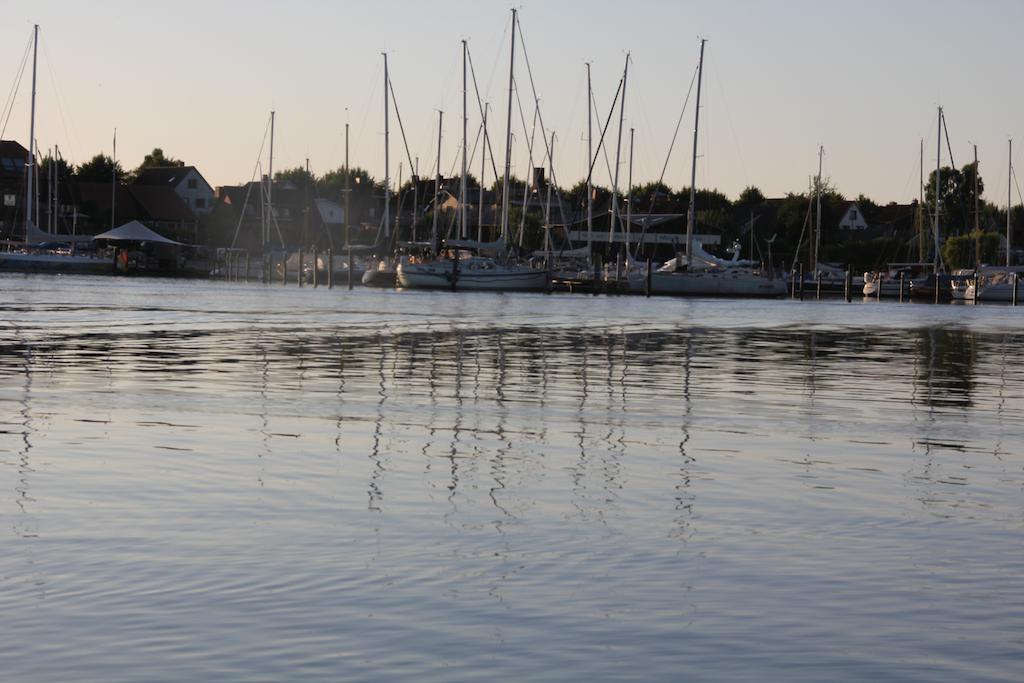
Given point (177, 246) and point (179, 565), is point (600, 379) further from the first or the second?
point (177, 246)

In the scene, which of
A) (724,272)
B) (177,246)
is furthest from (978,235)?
(177,246)

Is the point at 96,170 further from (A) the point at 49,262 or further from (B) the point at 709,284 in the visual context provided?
(B) the point at 709,284

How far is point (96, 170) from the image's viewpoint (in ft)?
600

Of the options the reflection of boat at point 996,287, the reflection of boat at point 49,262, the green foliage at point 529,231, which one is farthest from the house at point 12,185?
the reflection of boat at point 996,287

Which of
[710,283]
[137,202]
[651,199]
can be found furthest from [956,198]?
[137,202]

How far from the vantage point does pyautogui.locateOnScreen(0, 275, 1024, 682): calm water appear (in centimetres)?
776

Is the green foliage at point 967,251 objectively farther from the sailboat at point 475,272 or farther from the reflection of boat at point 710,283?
the sailboat at point 475,272

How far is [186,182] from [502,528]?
183m

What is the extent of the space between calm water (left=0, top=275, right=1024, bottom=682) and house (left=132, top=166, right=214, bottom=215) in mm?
166778

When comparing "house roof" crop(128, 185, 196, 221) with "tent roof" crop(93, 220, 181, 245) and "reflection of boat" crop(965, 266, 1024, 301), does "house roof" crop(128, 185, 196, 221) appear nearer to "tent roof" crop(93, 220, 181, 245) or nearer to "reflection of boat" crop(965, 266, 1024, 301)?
"tent roof" crop(93, 220, 181, 245)

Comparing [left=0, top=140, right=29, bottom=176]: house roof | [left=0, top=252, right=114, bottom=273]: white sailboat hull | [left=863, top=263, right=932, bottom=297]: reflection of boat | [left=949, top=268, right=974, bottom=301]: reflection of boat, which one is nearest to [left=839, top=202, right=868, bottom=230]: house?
[left=863, top=263, right=932, bottom=297]: reflection of boat

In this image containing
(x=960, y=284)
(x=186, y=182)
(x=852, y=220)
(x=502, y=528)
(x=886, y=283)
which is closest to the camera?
(x=502, y=528)

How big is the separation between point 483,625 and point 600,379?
1818 cm

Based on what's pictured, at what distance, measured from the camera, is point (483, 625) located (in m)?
8.23
